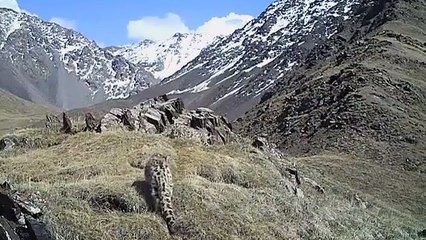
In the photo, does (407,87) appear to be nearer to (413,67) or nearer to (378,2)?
(413,67)

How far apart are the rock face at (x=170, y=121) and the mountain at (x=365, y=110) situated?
64.2 ft

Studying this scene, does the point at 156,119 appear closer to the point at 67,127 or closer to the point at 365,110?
the point at 67,127

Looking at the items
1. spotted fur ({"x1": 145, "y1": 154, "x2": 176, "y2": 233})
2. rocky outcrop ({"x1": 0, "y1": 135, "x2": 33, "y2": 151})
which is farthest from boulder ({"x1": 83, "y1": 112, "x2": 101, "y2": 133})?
spotted fur ({"x1": 145, "y1": 154, "x2": 176, "y2": 233})

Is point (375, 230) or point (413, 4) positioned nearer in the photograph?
point (375, 230)

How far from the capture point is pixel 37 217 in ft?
39.0

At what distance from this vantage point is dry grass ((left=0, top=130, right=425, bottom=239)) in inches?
516

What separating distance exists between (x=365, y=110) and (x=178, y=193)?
40154 millimetres

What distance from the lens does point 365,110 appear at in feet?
172

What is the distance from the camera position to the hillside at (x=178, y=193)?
43.0 ft

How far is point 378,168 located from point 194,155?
2317 cm

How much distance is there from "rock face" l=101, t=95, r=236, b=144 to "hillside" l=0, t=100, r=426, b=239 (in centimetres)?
100

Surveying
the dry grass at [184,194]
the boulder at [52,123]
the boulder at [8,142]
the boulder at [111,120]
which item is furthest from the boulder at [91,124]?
the boulder at [8,142]

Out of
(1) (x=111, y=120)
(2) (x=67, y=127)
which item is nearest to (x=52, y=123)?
(2) (x=67, y=127)

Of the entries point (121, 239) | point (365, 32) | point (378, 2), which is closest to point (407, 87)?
point (365, 32)
